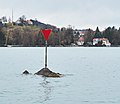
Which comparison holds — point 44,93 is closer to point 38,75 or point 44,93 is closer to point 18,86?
point 18,86

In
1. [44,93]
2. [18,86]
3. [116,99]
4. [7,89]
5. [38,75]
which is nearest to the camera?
[116,99]

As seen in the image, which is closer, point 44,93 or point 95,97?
point 95,97

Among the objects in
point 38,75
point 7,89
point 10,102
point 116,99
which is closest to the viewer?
point 10,102

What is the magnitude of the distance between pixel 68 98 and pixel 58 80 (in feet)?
33.7

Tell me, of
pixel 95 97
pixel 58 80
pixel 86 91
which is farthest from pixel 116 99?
pixel 58 80

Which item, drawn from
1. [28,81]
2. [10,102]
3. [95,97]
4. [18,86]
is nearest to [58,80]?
[28,81]

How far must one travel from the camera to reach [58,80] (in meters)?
34.3

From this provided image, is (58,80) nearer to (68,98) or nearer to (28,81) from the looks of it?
(28,81)

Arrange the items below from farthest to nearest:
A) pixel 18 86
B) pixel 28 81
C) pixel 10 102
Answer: pixel 28 81 < pixel 18 86 < pixel 10 102

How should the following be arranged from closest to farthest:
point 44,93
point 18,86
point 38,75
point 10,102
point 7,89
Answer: point 10,102, point 44,93, point 7,89, point 18,86, point 38,75

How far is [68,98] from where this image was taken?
2405 cm

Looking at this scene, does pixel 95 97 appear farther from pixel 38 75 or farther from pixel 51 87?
pixel 38 75

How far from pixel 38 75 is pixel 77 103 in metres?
16.3

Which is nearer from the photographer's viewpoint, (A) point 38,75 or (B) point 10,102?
(B) point 10,102
